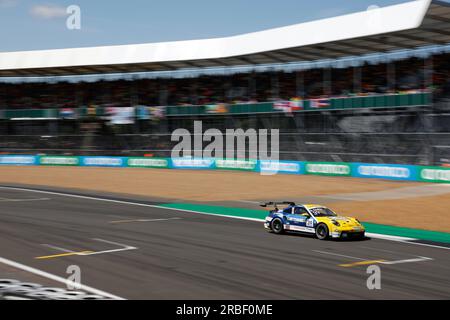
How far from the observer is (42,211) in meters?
24.9

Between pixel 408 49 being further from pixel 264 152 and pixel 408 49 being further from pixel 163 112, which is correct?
pixel 163 112

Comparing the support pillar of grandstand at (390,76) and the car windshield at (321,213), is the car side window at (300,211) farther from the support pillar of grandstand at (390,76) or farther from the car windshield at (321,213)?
the support pillar of grandstand at (390,76)

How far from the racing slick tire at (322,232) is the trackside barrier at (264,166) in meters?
21.3

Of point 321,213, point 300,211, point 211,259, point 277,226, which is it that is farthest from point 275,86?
point 211,259

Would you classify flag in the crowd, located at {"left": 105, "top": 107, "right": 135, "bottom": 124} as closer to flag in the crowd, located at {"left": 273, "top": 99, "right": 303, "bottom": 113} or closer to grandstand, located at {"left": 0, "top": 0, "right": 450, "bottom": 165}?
grandstand, located at {"left": 0, "top": 0, "right": 450, "bottom": 165}

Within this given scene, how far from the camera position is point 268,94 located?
180 ft

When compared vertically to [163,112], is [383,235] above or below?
below

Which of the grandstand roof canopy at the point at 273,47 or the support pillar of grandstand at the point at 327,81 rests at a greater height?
the grandstand roof canopy at the point at 273,47

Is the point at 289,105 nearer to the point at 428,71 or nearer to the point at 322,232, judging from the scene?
the point at 428,71

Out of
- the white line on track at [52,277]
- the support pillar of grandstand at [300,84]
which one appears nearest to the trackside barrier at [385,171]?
the support pillar of grandstand at [300,84]

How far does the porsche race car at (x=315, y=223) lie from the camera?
57.0 feet

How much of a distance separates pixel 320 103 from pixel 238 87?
37.1 ft
